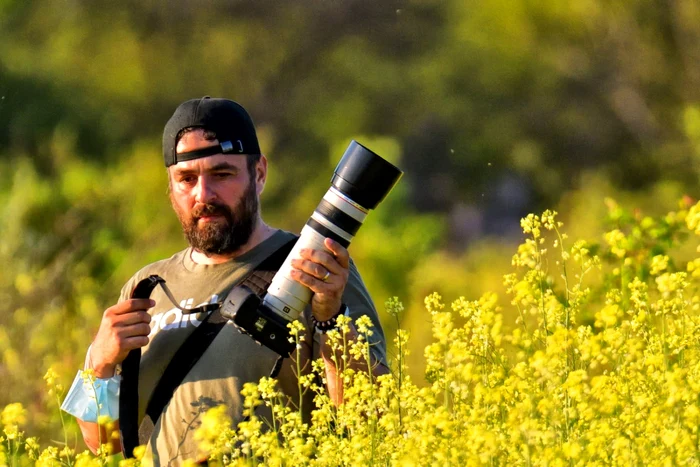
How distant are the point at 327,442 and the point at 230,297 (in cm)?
57

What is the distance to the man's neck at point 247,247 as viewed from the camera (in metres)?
3.45

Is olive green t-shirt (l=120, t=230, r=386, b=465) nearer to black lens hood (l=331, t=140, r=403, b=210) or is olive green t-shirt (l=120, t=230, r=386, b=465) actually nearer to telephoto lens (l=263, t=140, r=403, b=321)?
telephoto lens (l=263, t=140, r=403, b=321)

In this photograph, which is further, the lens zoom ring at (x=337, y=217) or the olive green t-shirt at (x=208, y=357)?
the olive green t-shirt at (x=208, y=357)

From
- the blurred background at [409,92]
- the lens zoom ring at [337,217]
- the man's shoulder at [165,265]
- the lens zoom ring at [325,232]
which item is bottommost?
the lens zoom ring at [325,232]

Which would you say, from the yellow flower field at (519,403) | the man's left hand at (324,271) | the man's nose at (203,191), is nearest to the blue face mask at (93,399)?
the yellow flower field at (519,403)

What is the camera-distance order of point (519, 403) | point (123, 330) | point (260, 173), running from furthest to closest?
point (260, 173), point (123, 330), point (519, 403)

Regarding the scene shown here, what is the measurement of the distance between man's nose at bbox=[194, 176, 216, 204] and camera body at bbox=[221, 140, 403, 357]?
0.37 metres

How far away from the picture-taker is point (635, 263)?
458cm

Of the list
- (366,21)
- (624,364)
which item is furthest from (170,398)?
(366,21)

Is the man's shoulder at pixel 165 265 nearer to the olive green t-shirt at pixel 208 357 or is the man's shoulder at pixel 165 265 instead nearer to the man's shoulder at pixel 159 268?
the man's shoulder at pixel 159 268

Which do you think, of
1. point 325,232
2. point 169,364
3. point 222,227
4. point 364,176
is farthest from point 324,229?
point 169,364

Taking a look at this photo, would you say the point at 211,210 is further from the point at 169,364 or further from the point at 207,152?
the point at 169,364

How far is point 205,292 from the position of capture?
3395 mm

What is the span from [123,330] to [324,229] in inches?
20.7
